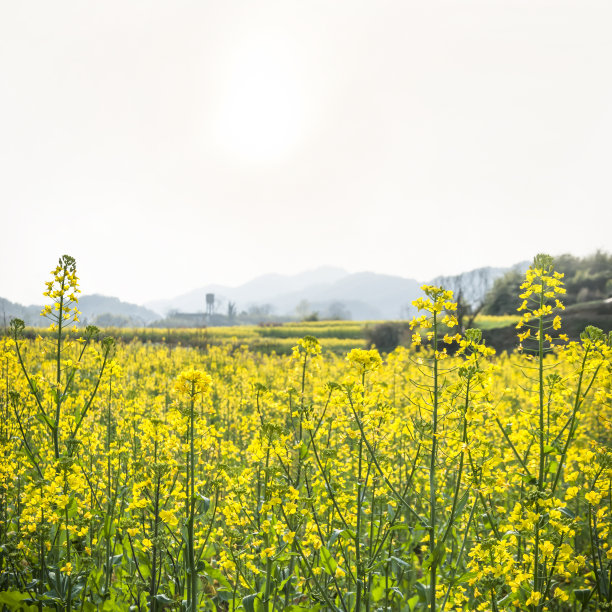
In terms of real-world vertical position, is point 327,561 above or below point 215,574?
above

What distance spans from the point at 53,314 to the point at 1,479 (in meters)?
1.81

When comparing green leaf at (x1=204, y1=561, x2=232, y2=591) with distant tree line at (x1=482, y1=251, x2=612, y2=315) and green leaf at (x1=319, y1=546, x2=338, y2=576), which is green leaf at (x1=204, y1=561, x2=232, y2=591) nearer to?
green leaf at (x1=319, y1=546, x2=338, y2=576)

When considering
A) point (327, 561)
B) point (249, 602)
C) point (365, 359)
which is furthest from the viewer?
point (327, 561)

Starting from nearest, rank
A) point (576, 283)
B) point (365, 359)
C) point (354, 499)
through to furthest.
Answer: point (365, 359) → point (354, 499) → point (576, 283)

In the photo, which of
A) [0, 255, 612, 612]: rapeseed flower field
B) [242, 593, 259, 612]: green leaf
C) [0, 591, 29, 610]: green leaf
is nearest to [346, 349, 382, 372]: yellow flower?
[0, 255, 612, 612]: rapeseed flower field

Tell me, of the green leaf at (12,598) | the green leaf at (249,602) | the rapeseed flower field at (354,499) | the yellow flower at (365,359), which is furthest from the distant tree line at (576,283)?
the green leaf at (12,598)

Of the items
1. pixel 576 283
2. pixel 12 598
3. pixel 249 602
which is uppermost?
pixel 576 283

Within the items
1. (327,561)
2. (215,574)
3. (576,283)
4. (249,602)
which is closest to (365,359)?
(327,561)

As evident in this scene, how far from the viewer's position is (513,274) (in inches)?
1730

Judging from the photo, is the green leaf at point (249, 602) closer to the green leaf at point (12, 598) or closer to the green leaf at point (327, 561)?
the green leaf at point (327, 561)

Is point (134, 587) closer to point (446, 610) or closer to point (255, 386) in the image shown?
point (255, 386)

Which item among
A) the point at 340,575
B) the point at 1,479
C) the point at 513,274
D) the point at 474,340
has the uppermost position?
the point at 513,274

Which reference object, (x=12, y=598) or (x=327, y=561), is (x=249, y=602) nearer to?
(x=327, y=561)

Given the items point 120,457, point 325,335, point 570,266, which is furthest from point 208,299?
point 120,457
